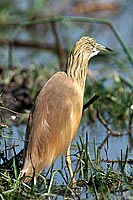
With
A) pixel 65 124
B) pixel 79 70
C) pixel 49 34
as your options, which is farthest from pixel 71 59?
pixel 49 34

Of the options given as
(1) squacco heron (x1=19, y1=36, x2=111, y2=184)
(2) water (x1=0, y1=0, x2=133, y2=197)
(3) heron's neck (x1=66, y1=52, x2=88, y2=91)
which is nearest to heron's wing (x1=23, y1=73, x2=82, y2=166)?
(1) squacco heron (x1=19, y1=36, x2=111, y2=184)

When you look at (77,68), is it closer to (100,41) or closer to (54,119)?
(54,119)

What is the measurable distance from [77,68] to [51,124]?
43cm

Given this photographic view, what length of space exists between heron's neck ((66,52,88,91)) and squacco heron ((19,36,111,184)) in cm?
6

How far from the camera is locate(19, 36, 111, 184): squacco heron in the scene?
12.5 ft

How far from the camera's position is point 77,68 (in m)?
4.18

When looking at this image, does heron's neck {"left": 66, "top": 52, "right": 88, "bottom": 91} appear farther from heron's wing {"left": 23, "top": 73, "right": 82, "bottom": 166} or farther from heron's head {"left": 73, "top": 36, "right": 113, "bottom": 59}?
heron's wing {"left": 23, "top": 73, "right": 82, "bottom": 166}

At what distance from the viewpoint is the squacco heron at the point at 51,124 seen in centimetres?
382

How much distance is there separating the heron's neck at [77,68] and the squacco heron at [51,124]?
6 centimetres

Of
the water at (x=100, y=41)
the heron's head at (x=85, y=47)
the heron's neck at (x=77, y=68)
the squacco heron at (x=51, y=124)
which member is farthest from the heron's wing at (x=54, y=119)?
the water at (x=100, y=41)

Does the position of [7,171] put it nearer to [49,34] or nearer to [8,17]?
[8,17]

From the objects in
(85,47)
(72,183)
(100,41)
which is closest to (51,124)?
(72,183)

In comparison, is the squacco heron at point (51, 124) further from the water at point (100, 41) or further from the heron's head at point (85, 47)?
A: the water at point (100, 41)

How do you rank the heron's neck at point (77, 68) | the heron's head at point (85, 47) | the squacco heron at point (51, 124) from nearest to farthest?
the squacco heron at point (51, 124), the heron's neck at point (77, 68), the heron's head at point (85, 47)
